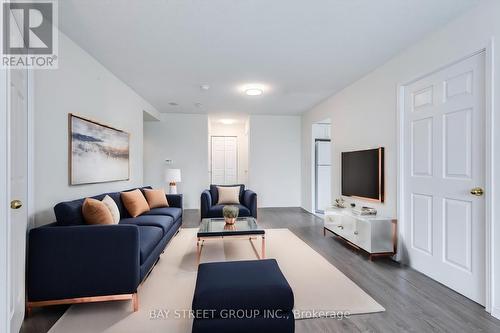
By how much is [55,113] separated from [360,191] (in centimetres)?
394

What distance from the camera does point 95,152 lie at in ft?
9.94

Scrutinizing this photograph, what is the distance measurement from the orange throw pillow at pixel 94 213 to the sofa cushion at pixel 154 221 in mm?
662

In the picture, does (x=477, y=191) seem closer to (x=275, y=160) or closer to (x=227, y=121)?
(x=275, y=160)

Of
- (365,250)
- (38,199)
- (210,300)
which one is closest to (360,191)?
(365,250)

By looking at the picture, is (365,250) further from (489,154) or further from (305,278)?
(489,154)

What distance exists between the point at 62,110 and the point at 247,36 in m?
2.04

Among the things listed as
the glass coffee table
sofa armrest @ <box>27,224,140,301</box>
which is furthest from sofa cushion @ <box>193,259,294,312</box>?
the glass coffee table

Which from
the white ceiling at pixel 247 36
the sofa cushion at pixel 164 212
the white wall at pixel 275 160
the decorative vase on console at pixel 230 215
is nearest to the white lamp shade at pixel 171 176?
the sofa cushion at pixel 164 212

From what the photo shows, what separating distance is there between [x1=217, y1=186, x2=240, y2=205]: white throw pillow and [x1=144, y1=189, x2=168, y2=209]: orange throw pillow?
112 centimetres

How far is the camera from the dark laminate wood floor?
173cm

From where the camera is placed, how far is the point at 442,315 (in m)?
1.88

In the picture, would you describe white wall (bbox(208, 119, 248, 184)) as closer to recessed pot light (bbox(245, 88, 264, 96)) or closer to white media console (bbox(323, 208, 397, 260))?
recessed pot light (bbox(245, 88, 264, 96))

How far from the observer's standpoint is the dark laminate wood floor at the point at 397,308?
1.73m

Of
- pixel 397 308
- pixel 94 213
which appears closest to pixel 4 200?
pixel 94 213
